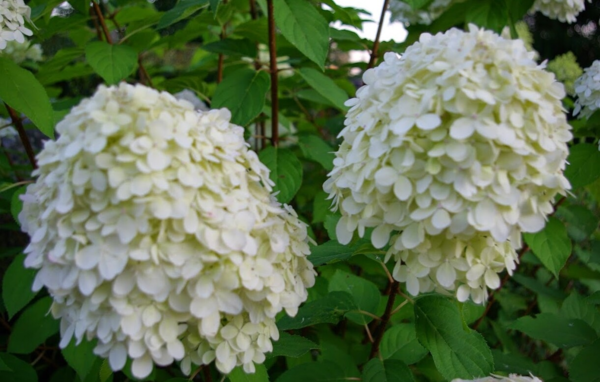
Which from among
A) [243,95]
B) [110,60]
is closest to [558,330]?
[243,95]

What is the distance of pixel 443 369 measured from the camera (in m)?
1.22

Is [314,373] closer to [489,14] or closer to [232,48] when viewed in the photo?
[232,48]

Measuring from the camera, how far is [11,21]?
157 centimetres

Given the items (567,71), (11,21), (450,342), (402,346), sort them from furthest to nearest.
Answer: (567,71) < (402,346) < (11,21) < (450,342)

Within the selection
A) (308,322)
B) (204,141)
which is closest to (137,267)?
(204,141)

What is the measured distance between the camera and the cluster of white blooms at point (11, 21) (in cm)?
154

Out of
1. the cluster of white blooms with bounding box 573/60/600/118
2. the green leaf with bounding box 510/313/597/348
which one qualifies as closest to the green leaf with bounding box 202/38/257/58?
the cluster of white blooms with bounding box 573/60/600/118

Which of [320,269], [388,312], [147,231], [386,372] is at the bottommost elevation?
[320,269]

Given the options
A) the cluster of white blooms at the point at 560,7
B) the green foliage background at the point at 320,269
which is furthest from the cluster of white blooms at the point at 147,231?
the cluster of white blooms at the point at 560,7

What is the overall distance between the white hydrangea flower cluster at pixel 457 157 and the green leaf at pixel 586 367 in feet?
1.87

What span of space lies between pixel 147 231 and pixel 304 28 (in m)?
0.91

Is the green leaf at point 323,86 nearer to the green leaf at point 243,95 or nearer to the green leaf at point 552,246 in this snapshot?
the green leaf at point 243,95

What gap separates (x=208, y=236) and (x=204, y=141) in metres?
0.18

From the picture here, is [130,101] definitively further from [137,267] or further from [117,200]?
[137,267]
